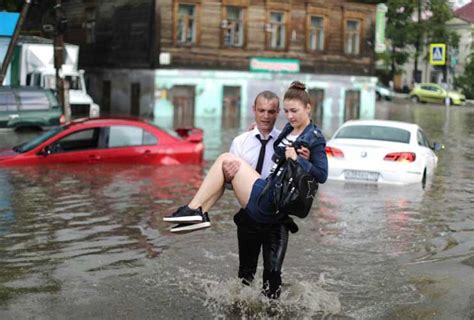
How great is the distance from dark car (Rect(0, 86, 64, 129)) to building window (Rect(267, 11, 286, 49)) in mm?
18174

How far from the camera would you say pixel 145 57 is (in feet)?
123

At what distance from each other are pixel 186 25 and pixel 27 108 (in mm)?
15115

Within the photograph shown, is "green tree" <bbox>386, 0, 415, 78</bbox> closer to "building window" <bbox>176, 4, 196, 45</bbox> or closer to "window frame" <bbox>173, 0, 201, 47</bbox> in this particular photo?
"window frame" <bbox>173, 0, 201, 47</bbox>

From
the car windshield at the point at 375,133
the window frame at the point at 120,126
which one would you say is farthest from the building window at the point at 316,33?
the window frame at the point at 120,126

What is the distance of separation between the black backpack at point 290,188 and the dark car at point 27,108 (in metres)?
19.2

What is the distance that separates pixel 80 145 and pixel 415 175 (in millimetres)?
6273

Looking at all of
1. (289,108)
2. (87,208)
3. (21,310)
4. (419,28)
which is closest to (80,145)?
(87,208)

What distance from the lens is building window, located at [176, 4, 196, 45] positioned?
3744 cm

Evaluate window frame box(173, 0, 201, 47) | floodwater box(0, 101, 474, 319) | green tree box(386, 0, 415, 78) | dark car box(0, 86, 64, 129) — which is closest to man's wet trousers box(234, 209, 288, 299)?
floodwater box(0, 101, 474, 319)

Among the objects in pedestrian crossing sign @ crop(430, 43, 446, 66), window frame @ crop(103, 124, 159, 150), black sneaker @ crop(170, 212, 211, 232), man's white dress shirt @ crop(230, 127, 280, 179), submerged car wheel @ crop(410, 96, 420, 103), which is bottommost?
submerged car wheel @ crop(410, 96, 420, 103)

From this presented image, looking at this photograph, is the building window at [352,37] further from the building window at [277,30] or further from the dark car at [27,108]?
the dark car at [27,108]

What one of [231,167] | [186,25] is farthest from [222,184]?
[186,25]

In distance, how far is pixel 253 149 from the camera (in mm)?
6008

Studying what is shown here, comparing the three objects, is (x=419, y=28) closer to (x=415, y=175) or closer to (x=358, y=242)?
(x=415, y=175)
